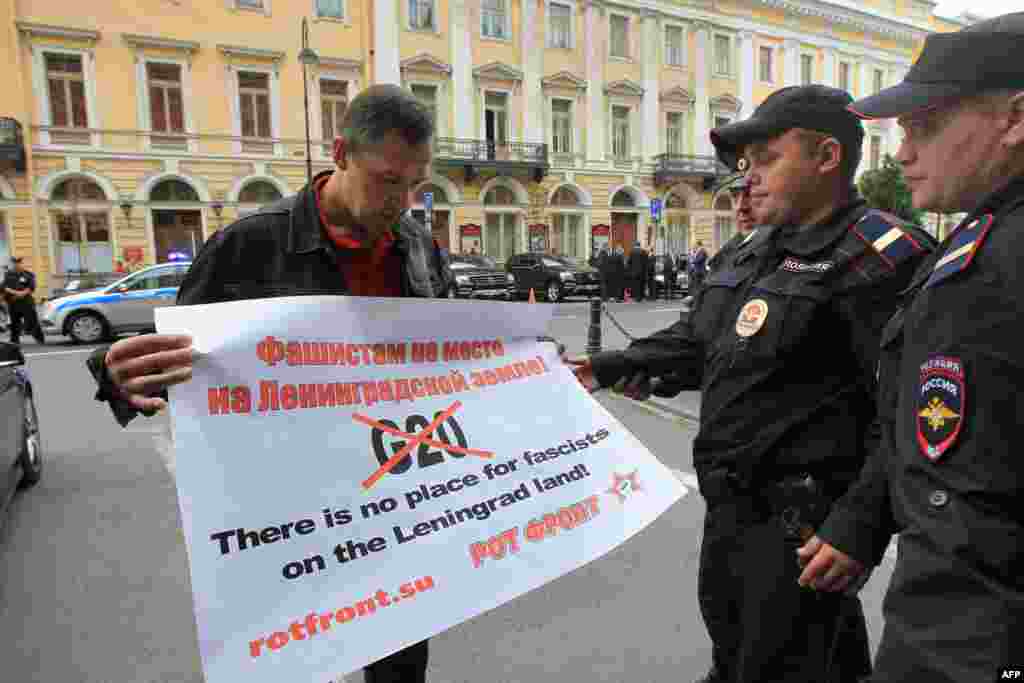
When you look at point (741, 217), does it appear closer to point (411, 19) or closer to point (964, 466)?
point (964, 466)

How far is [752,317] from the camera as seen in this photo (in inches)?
68.0

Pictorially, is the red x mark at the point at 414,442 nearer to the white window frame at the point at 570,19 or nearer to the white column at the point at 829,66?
the white window frame at the point at 570,19

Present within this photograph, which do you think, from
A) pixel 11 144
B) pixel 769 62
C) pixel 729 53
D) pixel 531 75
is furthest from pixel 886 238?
pixel 769 62

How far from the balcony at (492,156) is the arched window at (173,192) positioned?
891cm

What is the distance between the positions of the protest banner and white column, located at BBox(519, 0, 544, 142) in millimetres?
29173

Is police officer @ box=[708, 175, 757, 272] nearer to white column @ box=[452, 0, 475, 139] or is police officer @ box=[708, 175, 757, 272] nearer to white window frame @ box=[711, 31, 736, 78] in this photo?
white column @ box=[452, 0, 475, 139]

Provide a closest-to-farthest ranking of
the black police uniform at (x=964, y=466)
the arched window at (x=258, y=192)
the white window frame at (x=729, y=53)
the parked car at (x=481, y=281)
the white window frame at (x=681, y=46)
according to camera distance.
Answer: the black police uniform at (x=964, y=466)
the parked car at (x=481, y=281)
the arched window at (x=258, y=192)
the white window frame at (x=681, y=46)
the white window frame at (x=729, y=53)

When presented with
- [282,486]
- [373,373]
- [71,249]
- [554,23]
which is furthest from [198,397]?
[554,23]

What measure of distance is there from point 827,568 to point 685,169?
33748 millimetres

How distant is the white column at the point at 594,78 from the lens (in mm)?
30703

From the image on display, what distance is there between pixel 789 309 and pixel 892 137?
4696 centimetres

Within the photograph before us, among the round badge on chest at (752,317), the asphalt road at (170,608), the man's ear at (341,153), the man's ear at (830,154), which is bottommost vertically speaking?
the asphalt road at (170,608)

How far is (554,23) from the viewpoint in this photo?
30203mm

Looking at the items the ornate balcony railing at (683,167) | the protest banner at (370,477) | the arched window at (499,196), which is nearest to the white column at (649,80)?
the ornate balcony railing at (683,167)
